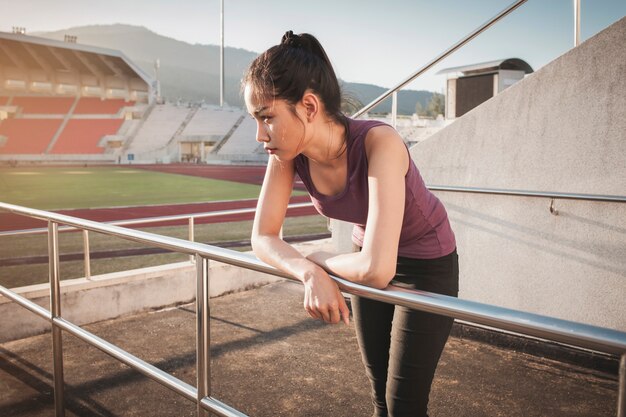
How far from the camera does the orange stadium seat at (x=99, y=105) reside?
155 feet

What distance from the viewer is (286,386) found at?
311cm

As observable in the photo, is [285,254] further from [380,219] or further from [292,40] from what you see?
[292,40]

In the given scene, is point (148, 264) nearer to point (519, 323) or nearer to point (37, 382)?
point (37, 382)

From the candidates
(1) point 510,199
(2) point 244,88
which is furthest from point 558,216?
(2) point 244,88

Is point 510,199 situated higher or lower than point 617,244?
higher

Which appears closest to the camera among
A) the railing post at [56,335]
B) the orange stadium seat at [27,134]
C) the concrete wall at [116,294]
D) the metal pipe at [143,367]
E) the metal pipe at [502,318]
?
the metal pipe at [502,318]

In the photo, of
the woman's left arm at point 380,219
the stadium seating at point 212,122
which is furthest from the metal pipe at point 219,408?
the stadium seating at point 212,122

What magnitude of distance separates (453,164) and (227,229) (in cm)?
785

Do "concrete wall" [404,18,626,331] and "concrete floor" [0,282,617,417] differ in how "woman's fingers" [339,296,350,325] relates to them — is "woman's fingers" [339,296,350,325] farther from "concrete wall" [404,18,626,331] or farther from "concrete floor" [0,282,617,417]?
"concrete wall" [404,18,626,331]

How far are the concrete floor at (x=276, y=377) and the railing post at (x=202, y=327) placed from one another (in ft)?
4.54

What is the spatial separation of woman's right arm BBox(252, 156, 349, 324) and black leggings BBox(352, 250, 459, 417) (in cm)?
28

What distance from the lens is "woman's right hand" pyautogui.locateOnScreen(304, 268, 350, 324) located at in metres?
1.21

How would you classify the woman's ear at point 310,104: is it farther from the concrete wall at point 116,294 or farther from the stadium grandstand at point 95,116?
the stadium grandstand at point 95,116

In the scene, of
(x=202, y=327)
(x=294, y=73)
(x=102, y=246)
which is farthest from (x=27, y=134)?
(x=294, y=73)
